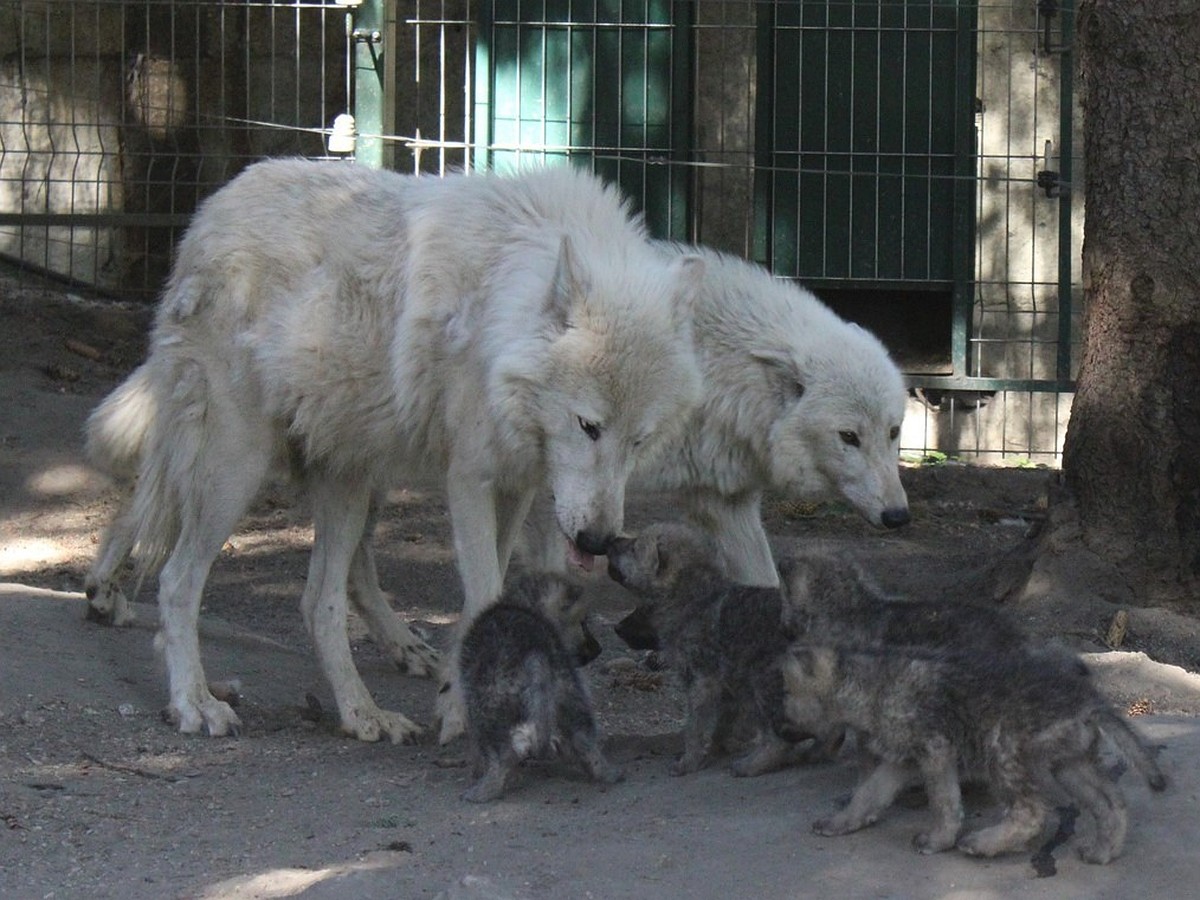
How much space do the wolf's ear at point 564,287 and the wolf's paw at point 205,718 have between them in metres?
1.82

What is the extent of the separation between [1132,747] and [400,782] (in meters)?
2.23

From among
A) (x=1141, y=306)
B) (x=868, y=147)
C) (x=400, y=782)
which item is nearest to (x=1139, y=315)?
(x=1141, y=306)

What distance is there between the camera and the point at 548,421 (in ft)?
17.3

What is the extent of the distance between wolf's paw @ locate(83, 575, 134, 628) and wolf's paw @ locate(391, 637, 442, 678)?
1.13m

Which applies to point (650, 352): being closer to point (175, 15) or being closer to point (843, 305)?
point (843, 305)

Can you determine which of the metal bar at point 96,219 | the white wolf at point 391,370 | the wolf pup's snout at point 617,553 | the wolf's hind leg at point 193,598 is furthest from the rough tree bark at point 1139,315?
the metal bar at point 96,219

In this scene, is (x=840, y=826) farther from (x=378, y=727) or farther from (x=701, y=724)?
(x=378, y=727)

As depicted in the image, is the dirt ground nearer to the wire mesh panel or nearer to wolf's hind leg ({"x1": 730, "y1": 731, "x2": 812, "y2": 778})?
wolf's hind leg ({"x1": 730, "y1": 731, "x2": 812, "y2": 778})

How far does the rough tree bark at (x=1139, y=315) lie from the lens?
6676 mm

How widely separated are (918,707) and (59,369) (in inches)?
319

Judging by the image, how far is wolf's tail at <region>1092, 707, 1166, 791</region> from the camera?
147 inches

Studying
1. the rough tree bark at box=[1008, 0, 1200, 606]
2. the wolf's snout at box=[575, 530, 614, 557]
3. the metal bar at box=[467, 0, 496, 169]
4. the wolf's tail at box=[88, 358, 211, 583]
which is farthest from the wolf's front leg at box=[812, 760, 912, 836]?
the metal bar at box=[467, 0, 496, 169]

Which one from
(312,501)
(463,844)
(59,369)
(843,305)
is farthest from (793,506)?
(463,844)

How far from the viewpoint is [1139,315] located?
6777 mm
